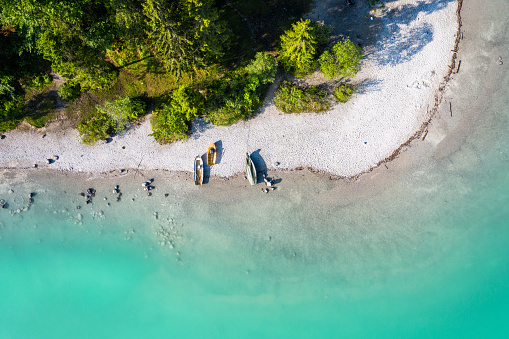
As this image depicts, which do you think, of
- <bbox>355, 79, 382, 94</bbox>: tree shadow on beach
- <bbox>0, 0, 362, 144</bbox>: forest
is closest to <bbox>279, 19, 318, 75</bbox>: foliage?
<bbox>0, 0, 362, 144</bbox>: forest

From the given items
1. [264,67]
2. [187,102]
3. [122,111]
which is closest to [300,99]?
[264,67]

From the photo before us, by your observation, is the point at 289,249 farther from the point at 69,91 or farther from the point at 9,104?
the point at 9,104

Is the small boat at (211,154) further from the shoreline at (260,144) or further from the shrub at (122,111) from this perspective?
the shrub at (122,111)

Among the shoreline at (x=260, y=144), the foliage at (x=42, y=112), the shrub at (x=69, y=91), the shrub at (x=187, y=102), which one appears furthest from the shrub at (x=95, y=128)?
the shrub at (x=187, y=102)

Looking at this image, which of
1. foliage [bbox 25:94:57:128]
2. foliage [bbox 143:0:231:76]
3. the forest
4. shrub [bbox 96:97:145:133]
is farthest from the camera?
foliage [bbox 25:94:57:128]

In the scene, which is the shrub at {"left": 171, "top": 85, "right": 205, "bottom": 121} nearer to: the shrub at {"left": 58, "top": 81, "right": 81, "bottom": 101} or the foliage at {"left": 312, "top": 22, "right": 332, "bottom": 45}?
the shrub at {"left": 58, "top": 81, "right": 81, "bottom": 101}

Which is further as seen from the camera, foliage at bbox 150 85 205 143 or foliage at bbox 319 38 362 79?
foliage at bbox 150 85 205 143

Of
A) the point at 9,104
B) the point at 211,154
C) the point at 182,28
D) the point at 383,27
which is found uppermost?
the point at 383,27
